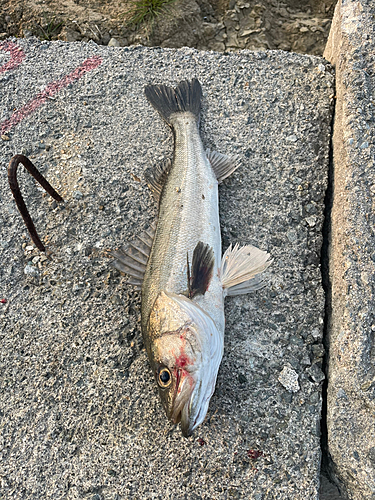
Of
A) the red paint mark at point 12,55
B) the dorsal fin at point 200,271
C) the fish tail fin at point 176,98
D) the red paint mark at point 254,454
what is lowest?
the red paint mark at point 254,454

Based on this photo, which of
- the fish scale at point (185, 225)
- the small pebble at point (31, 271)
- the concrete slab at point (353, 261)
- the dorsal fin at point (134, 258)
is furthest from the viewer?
the small pebble at point (31, 271)

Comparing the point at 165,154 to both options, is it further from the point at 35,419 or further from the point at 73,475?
the point at 73,475

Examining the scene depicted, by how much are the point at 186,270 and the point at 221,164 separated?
3.51 ft

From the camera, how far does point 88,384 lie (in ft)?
8.39

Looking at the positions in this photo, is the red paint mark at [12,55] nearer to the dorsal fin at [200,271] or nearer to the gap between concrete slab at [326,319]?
the dorsal fin at [200,271]

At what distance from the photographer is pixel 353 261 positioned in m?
2.52

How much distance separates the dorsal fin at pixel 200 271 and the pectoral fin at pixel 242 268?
0.19 metres

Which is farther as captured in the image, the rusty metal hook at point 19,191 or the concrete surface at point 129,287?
the rusty metal hook at point 19,191

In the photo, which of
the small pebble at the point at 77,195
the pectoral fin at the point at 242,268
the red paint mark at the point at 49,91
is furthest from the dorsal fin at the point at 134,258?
the red paint mark at the point at 49,91

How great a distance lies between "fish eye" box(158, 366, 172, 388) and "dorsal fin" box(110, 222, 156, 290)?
63 centimetres

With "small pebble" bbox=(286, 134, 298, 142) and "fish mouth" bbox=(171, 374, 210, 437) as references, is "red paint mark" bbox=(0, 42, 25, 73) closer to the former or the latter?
"small pebble" bbox=(286, 134, 298, 142)

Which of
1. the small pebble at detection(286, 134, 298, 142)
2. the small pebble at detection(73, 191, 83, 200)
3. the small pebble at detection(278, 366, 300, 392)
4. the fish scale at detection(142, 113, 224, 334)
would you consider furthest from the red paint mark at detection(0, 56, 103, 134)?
the small pebble at detection(278, 366, 300, 392)

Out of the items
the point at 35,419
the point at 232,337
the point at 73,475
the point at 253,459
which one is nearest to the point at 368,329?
the point at 232,337

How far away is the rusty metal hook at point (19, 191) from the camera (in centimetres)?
248
